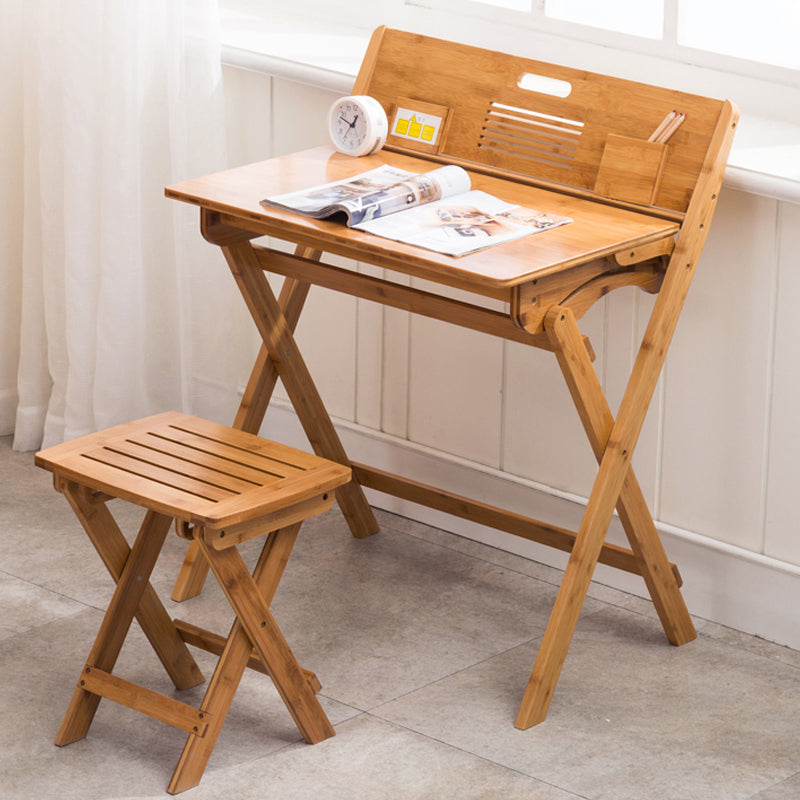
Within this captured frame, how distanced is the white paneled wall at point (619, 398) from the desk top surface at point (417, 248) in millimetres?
284

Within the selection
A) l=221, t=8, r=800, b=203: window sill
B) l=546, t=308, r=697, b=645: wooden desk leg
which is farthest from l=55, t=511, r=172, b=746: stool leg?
l=221, t=8, r=800, b=203: window sill

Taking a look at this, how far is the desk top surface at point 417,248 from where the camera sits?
2309mm

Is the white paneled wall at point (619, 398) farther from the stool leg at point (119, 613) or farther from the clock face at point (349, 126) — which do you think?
the stool leg at point (119, 613)

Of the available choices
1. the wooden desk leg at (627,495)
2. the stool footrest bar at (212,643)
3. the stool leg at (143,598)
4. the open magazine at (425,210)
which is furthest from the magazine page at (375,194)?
the stool footrest bar at (212,643)

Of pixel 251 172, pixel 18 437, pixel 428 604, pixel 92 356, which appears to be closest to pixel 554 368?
pixel 428 604

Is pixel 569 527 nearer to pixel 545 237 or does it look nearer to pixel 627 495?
pixel 627 495

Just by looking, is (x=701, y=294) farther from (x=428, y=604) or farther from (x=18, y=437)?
(x=18, y=437)

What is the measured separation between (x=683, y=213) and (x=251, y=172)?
2.63ft

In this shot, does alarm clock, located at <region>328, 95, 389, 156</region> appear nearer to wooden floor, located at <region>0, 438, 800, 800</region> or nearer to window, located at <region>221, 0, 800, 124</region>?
window, located at <region>221, 0, 800, 124</region>

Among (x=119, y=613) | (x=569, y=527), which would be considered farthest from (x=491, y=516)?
(x=119, y=613)

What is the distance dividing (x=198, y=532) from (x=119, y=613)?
0.33 m

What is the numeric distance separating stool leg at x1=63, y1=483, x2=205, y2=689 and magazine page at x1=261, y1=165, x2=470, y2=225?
594 millimetres

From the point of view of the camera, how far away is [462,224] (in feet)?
8.12

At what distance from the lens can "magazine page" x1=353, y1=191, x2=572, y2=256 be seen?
7.82 feet
